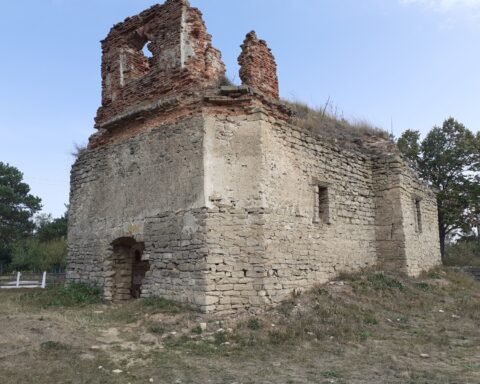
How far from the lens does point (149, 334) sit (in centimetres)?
661

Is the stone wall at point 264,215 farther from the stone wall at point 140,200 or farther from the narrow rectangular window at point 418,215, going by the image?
the narrow rectangular window at point 418,215

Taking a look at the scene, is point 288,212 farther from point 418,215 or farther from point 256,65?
point 418,215

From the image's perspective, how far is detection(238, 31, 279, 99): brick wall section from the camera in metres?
9.21

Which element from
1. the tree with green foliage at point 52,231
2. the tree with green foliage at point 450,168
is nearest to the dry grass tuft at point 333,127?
the tree with green foliage at point 450,168

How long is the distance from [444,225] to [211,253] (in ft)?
62.0

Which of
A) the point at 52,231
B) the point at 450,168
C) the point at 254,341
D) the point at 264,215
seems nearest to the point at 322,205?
the point at 264,215

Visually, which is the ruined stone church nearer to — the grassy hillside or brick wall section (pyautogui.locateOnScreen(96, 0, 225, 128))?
brick wall section (pyautogui.locateOnScreen(96, 0, 225, 128))

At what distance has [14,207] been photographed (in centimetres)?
3030

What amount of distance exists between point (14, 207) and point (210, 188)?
1071 inches

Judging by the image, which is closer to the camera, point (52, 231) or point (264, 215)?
point (264, 215)

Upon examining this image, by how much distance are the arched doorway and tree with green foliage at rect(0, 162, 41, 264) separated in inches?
891

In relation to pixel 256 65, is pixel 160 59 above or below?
above

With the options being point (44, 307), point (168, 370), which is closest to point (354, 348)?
point (168, 370)

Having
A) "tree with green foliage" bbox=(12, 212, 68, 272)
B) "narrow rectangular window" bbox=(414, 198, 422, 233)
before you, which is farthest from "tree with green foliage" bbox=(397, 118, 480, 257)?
"tree with green foliage" bbox=(12, 212, 68, 272)
